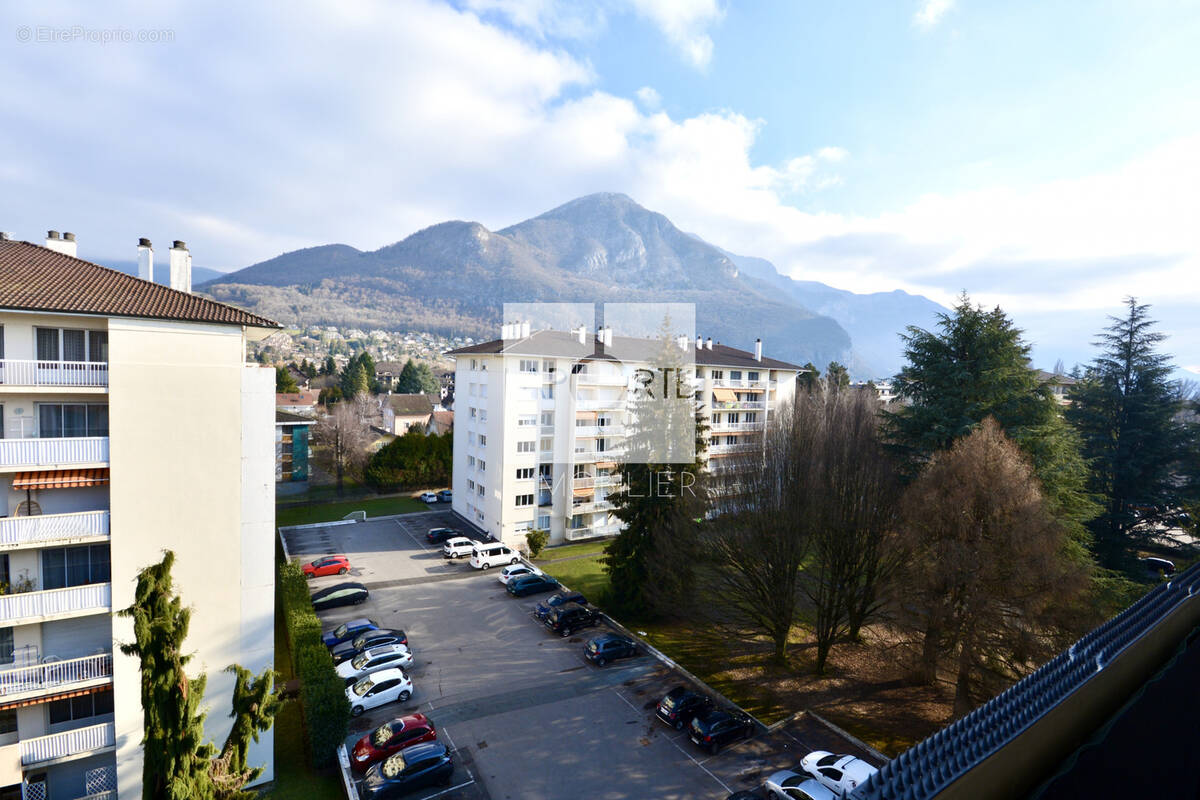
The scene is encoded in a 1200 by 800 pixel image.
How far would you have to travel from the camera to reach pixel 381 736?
14.6 metres

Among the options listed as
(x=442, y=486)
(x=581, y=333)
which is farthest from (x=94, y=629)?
(x=442, y=486)

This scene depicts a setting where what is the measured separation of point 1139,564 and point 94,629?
40.4 meters

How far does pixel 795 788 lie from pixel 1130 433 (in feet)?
94.5

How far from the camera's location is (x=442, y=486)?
156 ft

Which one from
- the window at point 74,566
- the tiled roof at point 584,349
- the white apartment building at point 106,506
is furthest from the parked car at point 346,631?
the tiled roof at point 584,349

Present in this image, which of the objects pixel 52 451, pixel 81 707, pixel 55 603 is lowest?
pixel 81 707

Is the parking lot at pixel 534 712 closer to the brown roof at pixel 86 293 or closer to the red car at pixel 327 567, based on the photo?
the red car at pixel 327 567

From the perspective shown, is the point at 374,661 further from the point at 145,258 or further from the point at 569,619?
the point at 145,258

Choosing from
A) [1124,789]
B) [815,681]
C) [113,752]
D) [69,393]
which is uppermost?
[69,393]

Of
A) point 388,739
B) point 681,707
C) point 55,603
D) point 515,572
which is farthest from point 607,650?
point 55,603

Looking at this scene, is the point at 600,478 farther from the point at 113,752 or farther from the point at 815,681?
the point at 113,752

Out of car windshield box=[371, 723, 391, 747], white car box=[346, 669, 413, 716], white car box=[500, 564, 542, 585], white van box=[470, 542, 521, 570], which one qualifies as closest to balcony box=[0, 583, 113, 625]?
car windshield box=[371, 723, 391, 747]

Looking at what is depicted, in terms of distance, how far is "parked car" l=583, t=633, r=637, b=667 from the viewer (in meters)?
19.8

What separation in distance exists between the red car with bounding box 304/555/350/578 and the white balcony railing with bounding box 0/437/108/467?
17.1 metres
